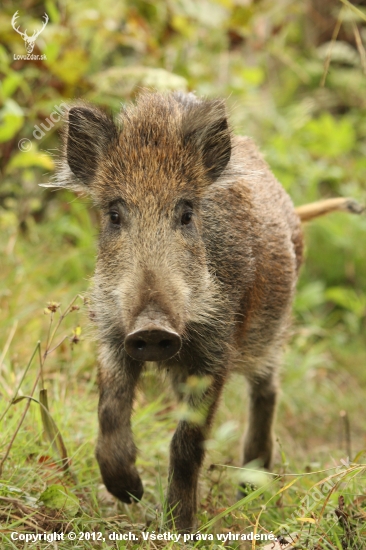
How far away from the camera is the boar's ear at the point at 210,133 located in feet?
13.4

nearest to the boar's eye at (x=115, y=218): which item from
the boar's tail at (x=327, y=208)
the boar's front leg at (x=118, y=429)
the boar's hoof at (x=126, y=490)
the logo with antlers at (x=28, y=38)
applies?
the boar's front leg at (x=118, y=429)

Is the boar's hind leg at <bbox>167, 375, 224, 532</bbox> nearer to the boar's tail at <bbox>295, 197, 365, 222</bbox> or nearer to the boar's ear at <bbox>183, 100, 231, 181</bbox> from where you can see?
the boar's ear at <bbox>183, 100, 231, 181</bbox>

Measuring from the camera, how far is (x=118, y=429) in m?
3.99

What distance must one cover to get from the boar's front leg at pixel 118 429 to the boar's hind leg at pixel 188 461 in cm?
21

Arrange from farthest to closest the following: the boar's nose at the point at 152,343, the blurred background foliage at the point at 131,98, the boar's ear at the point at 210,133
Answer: the blurred background foliage at the point at 131,98 → the boar's ear at the point at 210,133 → the boar's nose at the point at 152,343

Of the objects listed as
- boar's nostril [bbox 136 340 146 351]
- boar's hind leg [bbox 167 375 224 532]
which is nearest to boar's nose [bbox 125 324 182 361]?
boar's nostril [bbox 136 340 146 351]

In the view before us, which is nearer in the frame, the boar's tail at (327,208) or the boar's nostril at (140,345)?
the boar's nostril at (140,345)

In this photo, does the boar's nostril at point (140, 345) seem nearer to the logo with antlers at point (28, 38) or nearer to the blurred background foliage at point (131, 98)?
the blurred background foliage at point (131, 98)

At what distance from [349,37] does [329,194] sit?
397 cm

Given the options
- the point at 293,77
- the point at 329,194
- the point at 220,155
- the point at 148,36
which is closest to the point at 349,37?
the point at 293,77

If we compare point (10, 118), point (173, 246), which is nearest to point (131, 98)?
point (10, 118)

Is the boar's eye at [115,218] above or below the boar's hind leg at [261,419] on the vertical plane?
above

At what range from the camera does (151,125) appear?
4016 millimetres

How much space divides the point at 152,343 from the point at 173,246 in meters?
0.69
